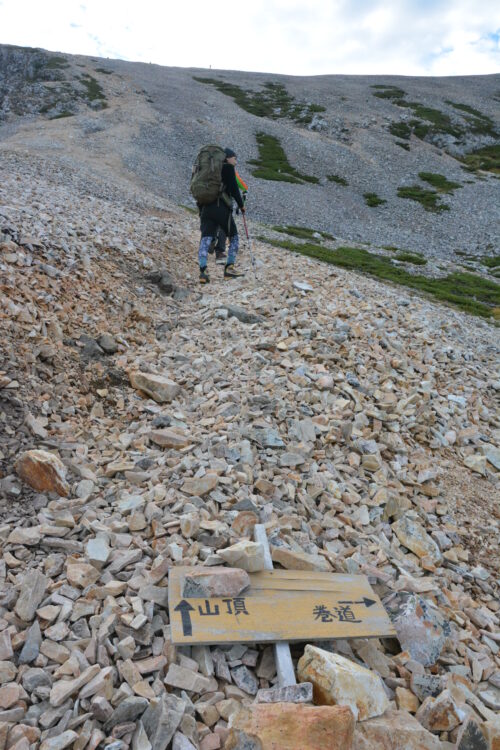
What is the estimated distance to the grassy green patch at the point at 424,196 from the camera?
42.5 metres

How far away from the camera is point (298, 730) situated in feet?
9.04

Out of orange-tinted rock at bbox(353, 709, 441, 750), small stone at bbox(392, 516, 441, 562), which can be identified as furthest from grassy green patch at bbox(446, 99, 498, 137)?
orange-tinted rock at bbox(353, 709, 441, 750)

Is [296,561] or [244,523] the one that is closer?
[296,561]

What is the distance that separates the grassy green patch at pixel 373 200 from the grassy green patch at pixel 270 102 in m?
28.9

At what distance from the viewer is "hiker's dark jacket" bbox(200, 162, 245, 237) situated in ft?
40.0

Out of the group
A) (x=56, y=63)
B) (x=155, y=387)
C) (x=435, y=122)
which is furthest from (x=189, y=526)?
(x=56, y=63)

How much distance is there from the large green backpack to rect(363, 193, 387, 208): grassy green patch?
3414 cm

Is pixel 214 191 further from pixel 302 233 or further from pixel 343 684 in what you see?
pixel 302 233

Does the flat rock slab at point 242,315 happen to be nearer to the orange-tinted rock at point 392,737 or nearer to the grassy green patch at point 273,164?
the orange-tinted rock at point 392,737

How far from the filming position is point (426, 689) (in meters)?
3.58

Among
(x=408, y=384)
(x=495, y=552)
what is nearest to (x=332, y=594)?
(x=495, y=552)

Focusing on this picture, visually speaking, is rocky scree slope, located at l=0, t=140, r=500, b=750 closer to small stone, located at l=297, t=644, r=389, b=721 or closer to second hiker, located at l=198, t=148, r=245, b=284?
small stone, located at l=297, t=644, r=389, b=721

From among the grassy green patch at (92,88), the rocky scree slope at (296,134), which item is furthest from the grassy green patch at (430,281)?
the grassy green patch at (92,88)

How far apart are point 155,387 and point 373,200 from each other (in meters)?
41.8
